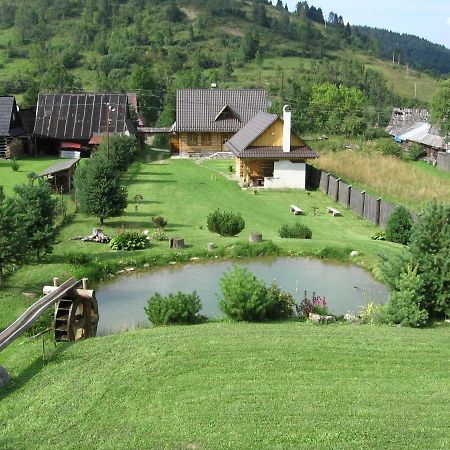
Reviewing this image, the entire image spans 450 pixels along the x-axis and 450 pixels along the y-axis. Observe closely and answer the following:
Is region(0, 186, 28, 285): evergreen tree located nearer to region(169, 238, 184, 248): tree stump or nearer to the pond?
the pond

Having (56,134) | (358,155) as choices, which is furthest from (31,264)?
(358,155)

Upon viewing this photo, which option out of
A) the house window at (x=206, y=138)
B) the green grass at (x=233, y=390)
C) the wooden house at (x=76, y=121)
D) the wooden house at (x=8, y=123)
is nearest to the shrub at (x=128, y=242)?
the green grass at (x=233, y=390)

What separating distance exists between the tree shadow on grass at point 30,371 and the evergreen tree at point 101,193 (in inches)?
482

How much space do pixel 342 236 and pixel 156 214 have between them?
8.25m

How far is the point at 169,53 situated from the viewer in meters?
110

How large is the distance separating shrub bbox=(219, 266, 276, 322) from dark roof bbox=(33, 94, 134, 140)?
32.9 meters

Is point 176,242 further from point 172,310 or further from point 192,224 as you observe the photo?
point 172,310

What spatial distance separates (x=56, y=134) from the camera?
1834 inches

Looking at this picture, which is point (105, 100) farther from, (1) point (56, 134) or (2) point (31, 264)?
(2) point (31, 264)

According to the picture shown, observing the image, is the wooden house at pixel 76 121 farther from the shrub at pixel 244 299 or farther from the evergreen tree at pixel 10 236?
the shrub at pixel 244 299

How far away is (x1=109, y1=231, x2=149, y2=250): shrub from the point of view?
2131 cm

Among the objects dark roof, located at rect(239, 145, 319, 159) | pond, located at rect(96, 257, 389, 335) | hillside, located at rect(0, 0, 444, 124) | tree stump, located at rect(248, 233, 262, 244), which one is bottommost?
pond, located at rect(96, 257, 389, 335)

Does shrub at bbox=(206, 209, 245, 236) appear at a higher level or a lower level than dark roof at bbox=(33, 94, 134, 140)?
lower

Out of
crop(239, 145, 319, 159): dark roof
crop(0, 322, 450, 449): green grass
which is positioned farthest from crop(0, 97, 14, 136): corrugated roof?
crop(0, 322, 450, 449): green grass
